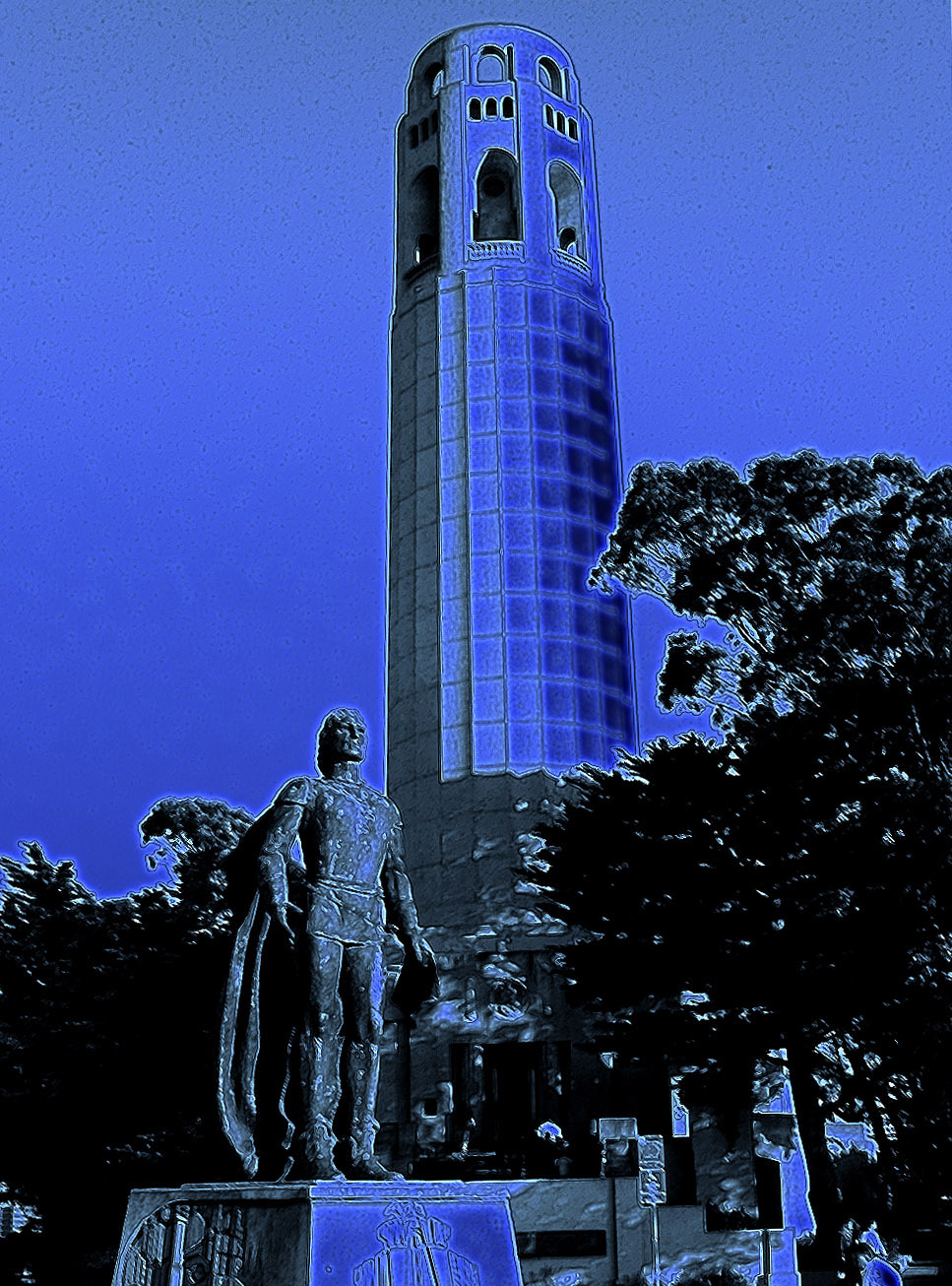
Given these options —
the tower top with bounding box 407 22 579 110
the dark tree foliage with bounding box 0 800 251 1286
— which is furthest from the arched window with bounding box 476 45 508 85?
the dark tree foliage with bounding box 0 800 251 1286

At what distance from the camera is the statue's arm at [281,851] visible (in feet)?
26.5

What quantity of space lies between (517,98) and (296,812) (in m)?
46.7

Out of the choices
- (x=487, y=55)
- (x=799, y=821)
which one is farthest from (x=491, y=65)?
(x=799, y=821)

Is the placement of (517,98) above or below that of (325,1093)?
above

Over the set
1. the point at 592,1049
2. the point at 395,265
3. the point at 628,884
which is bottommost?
the point at 592,1049

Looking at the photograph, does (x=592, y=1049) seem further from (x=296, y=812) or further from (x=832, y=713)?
(x=296, y=812)

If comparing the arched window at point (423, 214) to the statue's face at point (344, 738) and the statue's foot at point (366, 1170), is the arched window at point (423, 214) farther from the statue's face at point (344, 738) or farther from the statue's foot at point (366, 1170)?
the statue's foot at point (366, 1170)

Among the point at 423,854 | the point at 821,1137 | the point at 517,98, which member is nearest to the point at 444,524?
the point at 423,854

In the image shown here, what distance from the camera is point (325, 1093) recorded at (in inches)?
311

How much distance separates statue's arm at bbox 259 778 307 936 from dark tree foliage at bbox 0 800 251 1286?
74.9 ft

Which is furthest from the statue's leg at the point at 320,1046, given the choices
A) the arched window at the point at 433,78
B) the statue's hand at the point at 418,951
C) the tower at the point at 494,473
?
the arched window at the point at 433,78

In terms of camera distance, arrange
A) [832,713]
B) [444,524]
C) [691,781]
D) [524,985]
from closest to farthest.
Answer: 1. [832,713]
2. [691,781]
3. [524,985]
4. [444,524]

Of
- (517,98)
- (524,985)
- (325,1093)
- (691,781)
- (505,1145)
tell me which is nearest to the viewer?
(325,1093)

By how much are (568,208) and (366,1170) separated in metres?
47.7
